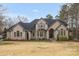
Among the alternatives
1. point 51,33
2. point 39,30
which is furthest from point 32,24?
point 51,33

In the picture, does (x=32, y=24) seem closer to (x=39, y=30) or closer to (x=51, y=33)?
(x=39, y=30)

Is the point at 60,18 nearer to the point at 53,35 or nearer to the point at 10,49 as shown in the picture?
the point at 53,35

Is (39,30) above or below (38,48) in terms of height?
above

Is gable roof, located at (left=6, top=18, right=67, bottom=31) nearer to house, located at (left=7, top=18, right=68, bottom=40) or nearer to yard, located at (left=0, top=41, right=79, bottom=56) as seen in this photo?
house, located at (left=7, top=18, right=68, bottom=40)

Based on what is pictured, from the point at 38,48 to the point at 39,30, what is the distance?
7.6 inches

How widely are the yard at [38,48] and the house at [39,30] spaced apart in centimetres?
6

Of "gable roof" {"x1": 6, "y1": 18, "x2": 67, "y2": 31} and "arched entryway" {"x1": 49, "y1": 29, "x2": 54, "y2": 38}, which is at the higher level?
"gable roof" {"x1": 6, "y1": 18, "x2": 67, "y2": 31}

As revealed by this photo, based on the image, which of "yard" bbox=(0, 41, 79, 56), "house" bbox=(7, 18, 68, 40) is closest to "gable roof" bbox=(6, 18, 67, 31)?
"house" bbox=(7, 18, 68, 40)

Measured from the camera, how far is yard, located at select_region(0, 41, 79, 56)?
364 centimetres

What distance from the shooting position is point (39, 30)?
3.70 m

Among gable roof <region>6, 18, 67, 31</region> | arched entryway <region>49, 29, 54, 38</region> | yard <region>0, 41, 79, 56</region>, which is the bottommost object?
yard <region>0, 41, 79, 56</region>

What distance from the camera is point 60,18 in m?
3.66

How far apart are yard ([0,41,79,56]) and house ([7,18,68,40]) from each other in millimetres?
64

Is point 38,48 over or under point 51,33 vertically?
under
